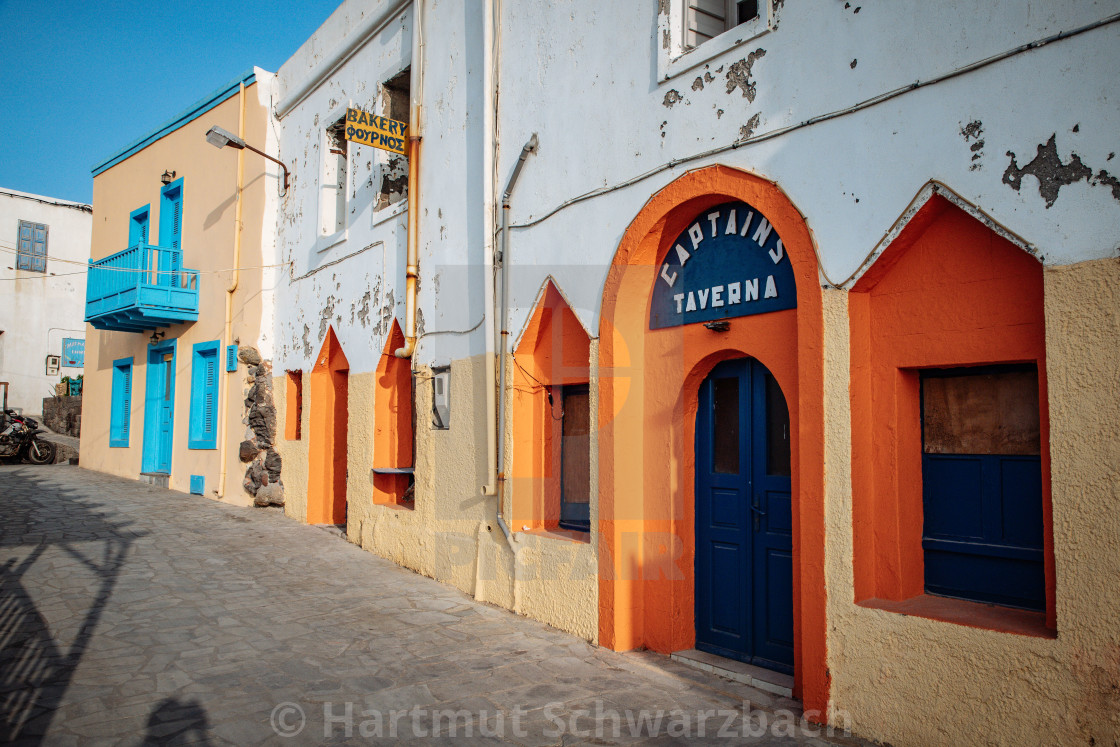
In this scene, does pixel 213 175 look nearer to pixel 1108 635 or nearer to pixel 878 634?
pixel 878 634

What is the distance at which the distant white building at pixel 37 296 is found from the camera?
24.5m

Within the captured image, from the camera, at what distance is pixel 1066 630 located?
3.51m

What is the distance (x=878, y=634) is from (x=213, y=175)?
13.8 metres

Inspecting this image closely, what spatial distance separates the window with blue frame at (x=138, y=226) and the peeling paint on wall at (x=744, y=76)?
14.7 m

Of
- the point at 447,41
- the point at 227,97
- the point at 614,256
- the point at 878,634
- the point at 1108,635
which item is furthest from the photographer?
the point at 227,97

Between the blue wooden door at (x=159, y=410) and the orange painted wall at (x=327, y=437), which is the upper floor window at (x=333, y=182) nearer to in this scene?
the orange painted wall at (x=327, y=437)

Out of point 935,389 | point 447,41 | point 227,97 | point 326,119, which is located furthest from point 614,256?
point 227,97

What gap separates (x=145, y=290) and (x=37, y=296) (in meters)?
14.2

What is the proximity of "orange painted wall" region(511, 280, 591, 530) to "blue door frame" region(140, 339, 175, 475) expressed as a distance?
1033cm

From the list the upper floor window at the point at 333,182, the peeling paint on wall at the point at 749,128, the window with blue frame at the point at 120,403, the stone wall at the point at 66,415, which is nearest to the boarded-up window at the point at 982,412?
the peeling paint on wall at the point at 749,128

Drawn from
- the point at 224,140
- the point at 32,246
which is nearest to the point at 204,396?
the point at 224,140

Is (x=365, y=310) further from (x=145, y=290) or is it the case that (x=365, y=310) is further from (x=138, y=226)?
(x=138, y=226)

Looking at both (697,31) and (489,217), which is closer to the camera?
(697,31)

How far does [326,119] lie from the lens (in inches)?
445
